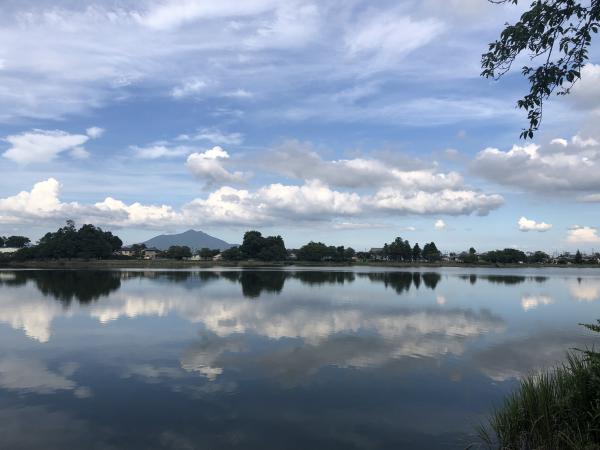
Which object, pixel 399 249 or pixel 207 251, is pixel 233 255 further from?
pixel 399 249

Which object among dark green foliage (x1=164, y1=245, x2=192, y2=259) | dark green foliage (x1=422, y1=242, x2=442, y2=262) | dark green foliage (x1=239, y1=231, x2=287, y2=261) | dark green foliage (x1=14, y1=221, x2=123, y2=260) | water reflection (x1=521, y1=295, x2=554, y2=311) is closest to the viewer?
water reflection (x1=521, y1=295, x2=554, y2=311)

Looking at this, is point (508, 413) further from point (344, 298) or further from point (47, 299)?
point (47, 299)

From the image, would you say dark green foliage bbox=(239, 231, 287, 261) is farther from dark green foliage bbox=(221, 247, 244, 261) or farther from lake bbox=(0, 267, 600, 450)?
lake bbox=(0, 267, 600, 450)

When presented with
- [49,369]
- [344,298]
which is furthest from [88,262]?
[49,369]

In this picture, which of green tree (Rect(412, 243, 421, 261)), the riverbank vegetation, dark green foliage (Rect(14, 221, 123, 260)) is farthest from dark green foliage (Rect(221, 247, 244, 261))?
green tree (Rect(412, 243, 421, 261))

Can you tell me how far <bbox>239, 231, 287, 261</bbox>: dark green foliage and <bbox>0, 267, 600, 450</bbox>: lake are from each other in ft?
445

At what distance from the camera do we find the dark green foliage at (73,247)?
137625mm

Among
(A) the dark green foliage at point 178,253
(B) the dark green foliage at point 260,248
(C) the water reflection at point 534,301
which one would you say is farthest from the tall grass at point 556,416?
(A) the dark green foliage at point 178,253

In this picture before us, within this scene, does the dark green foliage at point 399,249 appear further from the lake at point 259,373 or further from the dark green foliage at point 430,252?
the lake at point 259,373

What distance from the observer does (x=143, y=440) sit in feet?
35.9

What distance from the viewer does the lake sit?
456 inches

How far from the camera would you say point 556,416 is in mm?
10016

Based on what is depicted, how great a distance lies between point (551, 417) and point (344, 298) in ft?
114

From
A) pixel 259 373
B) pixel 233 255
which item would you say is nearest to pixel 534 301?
pixel 259 373
